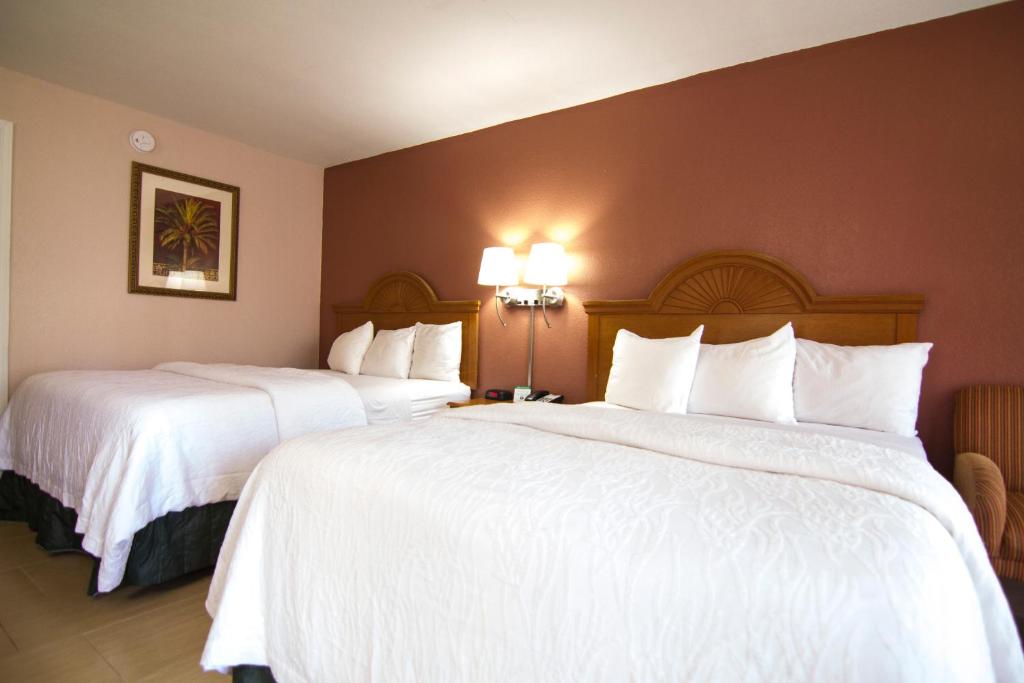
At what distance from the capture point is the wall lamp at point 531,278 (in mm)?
3229

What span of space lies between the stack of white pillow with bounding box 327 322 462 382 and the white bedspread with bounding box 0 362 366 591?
2.74 ft

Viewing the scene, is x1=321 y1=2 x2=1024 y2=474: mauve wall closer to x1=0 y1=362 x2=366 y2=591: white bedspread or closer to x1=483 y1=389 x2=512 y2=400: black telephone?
x1=483 y1=389 x2=512 y2=400: black telephone

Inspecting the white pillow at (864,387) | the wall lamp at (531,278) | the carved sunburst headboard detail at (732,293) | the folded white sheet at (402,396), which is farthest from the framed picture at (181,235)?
the white pillow at (864,387)

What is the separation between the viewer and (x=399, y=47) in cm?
272

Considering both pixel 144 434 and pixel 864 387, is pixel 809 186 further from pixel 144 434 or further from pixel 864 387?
pixel 144 434

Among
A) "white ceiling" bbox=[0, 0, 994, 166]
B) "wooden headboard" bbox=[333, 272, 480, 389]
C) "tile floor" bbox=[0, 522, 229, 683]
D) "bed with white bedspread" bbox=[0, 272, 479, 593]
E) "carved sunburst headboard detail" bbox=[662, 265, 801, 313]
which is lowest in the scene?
"tile floor" bbox=[0, 522, 229, 683]

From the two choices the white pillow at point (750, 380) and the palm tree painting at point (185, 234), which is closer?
the white pillow at point (750, 380)

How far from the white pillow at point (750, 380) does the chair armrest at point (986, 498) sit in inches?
23.5

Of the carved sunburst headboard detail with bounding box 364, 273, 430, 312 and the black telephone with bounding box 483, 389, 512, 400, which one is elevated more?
the carved sunburst headboard detail with bounding box 364, 273, 430, 312

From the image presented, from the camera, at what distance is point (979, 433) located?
2.11 metres

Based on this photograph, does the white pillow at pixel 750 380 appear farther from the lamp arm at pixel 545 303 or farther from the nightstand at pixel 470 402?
the nightstand at pixel 470 402

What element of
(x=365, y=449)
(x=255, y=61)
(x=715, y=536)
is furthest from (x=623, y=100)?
(x=715, y=536)

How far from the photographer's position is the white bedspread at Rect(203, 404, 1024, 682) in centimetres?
75

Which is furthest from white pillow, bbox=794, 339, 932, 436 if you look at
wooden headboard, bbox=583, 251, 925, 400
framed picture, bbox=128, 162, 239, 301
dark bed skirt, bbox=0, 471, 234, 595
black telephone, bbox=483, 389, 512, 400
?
framed picture, bbox=128, 162, 239, 301
